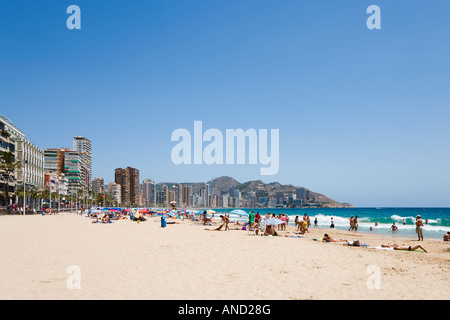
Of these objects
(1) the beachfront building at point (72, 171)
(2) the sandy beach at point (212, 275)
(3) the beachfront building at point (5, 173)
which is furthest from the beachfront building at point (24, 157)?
(1) the beachfront building at point (72, 171)

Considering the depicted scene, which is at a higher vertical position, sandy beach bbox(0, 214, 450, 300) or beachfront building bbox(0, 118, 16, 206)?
beachfront building bbox(0, 118, 16, 206)

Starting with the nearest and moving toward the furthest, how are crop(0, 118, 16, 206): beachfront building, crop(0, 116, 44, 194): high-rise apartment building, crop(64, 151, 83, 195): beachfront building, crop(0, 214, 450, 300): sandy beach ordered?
1. crop(0, 214, 450, 300): sandy beach
2. crop(0, 118, 16, 206): beachfront building
3. crop(0, 116, 44, 194): high-rise apartment building
4. crop(64, 151, 83, 195): beachfront building

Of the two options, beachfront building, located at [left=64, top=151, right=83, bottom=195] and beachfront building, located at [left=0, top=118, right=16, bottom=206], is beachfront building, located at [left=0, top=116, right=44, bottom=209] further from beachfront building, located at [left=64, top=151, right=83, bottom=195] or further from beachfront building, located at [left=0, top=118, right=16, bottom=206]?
beachfront building, located at [left=64, top=151, right=83, bottom=195]

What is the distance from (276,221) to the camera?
25.0 metres

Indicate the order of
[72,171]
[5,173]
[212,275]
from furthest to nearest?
[72,171] → [5,173] → [212,275]

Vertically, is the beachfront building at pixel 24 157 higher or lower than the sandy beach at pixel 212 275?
higher

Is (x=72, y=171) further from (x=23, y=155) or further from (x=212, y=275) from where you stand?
(x=212, y=275)

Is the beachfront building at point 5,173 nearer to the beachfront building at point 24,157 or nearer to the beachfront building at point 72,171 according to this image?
the beachfront building at point 24,157

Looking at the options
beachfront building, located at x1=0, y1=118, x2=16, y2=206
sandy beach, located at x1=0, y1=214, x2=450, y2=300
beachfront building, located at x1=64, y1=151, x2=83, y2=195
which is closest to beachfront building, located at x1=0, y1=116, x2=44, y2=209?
beachfront building, located at x1=0, y1=118, x2=16, y2=206

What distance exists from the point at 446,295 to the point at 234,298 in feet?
17.2

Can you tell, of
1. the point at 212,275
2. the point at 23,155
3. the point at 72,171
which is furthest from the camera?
the point at 72,171

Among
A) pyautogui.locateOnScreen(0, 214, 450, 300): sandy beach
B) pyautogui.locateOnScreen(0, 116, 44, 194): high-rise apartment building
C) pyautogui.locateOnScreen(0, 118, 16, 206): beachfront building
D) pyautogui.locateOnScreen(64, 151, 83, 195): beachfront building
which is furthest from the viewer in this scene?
pyautogui.locateOnScreen(64, 151, 83, 195): beachfront building

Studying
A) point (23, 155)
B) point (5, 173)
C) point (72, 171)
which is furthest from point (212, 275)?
point (72, 171)

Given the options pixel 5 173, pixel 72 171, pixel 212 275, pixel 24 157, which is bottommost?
pixel 212 275
